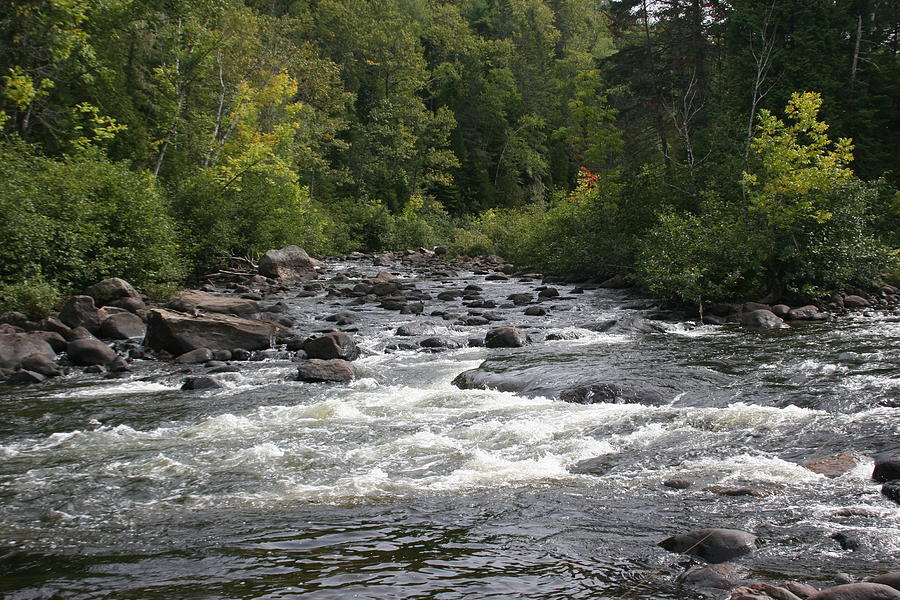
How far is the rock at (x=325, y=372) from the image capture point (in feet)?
35.5

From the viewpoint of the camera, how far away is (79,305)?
1384 centimetres

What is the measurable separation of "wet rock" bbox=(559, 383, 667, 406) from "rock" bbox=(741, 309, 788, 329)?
22.5ft

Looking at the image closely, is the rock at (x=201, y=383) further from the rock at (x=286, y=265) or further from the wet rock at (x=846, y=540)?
the rock at (x=286, y=265)

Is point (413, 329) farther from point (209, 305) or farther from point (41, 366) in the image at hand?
point (41, 366)

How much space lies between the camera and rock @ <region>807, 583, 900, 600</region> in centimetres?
345

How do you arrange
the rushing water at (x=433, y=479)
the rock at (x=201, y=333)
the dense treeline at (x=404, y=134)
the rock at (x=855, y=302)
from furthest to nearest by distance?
the dense treeline at (x=404, y=134) < the rock at (x=855, y=302) < the rock at (x=201, y=333) < the rushing water at (x=433, y=479)

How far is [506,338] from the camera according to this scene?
1363 centimetres

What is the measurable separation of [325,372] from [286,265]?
1600 cm

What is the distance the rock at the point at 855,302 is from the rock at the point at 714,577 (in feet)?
49.1

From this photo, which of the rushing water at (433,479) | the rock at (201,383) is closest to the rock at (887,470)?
the rushing water at (433,479)

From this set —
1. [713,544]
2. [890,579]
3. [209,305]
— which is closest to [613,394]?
[713,544]

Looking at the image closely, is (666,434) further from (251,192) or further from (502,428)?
(251,192)

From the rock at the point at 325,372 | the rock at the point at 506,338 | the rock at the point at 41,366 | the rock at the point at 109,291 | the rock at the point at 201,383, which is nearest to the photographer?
the rock at the point at 201,383

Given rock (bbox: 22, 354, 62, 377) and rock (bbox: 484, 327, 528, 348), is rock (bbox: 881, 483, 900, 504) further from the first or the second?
rock (bbox: 22, 354, 62, 377)
